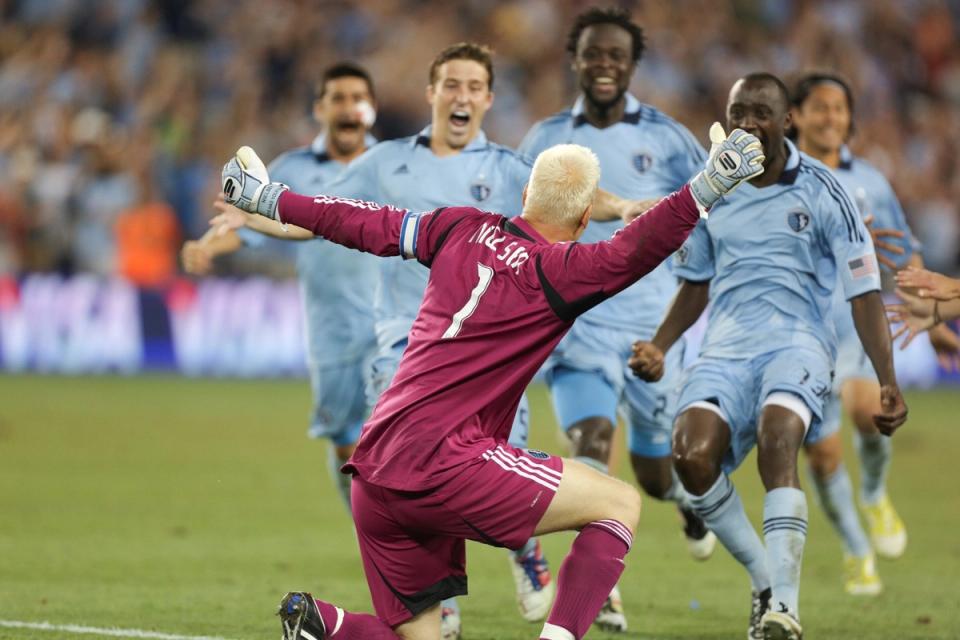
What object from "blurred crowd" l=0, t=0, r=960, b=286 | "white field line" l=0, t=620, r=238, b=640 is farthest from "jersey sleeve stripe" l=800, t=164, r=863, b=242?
"blurred crowd" l=0, t=0, r=960, b=286

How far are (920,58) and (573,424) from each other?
16.1m

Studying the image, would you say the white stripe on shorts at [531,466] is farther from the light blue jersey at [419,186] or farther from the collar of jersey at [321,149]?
the collar of jersey at [321,149]

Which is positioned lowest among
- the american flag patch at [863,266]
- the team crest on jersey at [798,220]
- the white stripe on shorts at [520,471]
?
the white stripe on shorts at [520,471]

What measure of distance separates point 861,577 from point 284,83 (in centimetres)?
1455

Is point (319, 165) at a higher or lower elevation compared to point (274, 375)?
higher

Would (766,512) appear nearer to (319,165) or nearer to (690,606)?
(690,606)

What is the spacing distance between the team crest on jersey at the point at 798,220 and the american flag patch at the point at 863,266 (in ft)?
1.01

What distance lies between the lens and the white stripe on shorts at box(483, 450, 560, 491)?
5.23 metres

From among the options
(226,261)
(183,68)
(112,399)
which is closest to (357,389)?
(112,399)

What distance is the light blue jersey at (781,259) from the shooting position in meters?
6.80

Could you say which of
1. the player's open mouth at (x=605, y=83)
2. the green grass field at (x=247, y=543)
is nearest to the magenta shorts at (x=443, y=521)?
the green grass field at (x=247, y=543)

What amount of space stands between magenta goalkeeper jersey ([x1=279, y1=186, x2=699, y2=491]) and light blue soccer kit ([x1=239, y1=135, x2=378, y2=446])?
405 centimetres

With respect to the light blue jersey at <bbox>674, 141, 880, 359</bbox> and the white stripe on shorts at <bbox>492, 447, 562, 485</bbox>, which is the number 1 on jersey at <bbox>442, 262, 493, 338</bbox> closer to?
the white stripe on shorts at <bbox>492, 447, 562, 485</bbox>

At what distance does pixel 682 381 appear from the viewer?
694 centimetres
